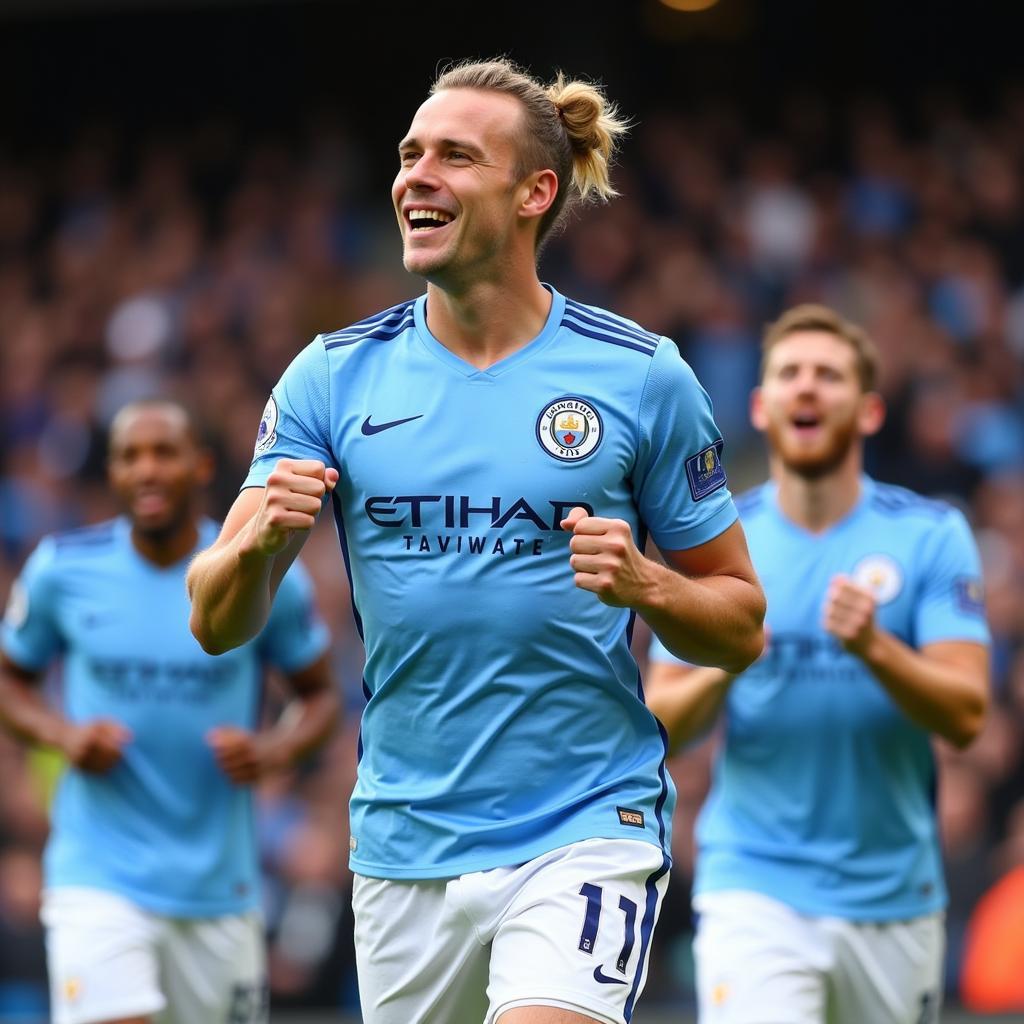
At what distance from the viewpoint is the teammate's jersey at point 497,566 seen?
4.33m

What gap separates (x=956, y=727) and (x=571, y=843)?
80.1 inches

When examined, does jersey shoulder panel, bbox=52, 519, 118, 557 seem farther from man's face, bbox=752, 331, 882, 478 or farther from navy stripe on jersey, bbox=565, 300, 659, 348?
navy stripe on jersey, bbox=565, 300, 659, 348

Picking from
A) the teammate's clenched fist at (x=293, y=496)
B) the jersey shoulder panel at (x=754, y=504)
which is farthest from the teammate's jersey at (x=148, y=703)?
the teammate's clenched fist at (x=293, y=496)

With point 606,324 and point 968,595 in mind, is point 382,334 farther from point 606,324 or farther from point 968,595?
point 968,595

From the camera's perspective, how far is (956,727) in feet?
19.4

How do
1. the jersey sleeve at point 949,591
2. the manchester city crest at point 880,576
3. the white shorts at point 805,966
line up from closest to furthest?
the white shorts at point 805,966
the jersey sleeve at point 949,591
the manchester city crest at point 880,576

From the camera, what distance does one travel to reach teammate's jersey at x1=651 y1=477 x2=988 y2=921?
19.7 feet

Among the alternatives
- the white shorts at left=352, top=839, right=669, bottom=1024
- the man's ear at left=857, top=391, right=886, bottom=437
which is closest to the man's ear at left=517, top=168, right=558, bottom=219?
the white shorts at left=352, top=839, right=669, bottom=1024

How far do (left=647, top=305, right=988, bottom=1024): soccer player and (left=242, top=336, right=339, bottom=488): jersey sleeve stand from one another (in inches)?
72.0

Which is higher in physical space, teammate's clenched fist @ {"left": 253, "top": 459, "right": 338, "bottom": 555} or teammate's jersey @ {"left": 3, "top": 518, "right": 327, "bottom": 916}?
teammate's clenched fist @ {"left": 253, "top": 459, "right": 338, "bottom": 555}

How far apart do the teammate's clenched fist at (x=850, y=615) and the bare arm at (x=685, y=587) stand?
1104 mm

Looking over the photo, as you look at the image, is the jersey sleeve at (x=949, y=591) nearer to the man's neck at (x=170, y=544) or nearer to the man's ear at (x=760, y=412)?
the man's ear at (x=760, y=412)

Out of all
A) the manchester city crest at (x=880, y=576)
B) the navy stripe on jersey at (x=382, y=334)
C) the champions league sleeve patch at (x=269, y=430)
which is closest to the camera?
the champions league sleeve patch at (x=269, y=430)

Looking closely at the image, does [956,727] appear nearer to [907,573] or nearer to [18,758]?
[907,573]
